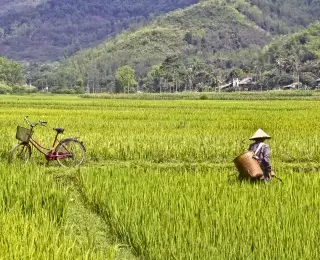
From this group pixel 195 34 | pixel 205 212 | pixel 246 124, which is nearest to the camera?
pixel 205 212

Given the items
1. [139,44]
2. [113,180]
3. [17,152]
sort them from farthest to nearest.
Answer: [139,44], [17,152], [113,180]

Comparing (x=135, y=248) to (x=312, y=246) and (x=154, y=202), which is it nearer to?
(x=154, y=202)

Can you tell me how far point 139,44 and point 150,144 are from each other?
16204 cm

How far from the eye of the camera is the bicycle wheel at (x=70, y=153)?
10.4 meters

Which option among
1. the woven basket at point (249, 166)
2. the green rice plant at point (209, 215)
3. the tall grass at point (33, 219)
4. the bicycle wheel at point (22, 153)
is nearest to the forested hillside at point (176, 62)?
the bicycle wheel at point (22, 153)

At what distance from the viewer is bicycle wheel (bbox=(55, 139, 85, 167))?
1038cm

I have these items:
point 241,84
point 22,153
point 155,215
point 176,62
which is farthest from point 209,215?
point 176,62

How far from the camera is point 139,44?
172000 mm

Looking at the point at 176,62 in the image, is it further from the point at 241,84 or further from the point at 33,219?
the point at 33,219

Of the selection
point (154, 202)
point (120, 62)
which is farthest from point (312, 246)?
point (120, 62)

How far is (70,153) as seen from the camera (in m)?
10.4

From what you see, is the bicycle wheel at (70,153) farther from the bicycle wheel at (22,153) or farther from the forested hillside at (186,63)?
the forested hillside at (186,63)

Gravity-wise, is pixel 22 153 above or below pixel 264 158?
below

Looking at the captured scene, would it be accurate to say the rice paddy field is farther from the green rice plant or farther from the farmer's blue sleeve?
the farmer's blue sleeve
